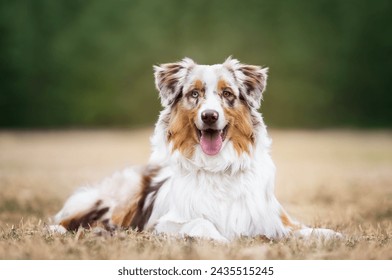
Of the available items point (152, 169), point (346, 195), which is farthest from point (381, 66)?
point (152, 169)

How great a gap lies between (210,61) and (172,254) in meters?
11.4

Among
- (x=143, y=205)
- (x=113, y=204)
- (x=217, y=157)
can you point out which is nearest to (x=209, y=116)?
(x=217, y=157)

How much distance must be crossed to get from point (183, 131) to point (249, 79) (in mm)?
714

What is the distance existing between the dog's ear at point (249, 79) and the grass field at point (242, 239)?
1142 millimetres

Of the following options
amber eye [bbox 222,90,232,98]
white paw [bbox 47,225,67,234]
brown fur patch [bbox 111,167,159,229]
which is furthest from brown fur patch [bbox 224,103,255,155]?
white paw [bbox 47,225,67,234]

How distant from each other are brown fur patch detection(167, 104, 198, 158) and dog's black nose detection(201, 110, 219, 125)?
22 centimetres

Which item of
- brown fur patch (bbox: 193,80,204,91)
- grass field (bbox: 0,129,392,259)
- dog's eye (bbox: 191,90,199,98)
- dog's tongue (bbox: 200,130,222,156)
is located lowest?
grass field (bbox: 0,129,392,259)

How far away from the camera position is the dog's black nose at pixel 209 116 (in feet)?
15.7

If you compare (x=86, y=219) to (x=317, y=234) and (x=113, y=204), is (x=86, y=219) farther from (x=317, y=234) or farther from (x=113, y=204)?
(x=317, y=234)

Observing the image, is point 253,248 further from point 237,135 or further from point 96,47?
point 96,47

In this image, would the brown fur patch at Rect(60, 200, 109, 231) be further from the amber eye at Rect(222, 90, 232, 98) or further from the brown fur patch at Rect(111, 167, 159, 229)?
the amber eye at Rect(222, 90, 232, 98)

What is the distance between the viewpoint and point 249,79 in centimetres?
531

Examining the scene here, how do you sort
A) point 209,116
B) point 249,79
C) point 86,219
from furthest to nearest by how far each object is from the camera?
point 86,219, point 249,79, point 209,116

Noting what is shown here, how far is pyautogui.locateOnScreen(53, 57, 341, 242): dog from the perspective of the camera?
198 inches
